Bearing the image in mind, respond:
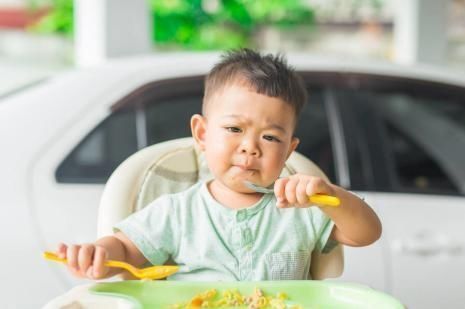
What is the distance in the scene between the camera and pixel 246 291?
1410 millimetres

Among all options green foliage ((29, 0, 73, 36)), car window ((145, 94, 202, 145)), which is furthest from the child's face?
green foliage ((29, 0, 73, 36))

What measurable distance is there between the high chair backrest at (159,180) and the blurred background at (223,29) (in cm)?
271

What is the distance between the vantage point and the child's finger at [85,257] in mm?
1339

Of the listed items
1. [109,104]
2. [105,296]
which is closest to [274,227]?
[105,296]

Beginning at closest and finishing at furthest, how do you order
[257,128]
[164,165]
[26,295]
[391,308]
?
[391,308] < [257,128] < [164,165] < [26,295]

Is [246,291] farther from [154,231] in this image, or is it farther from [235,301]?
[154,231]

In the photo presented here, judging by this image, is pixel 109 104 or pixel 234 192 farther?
pixel 109 104

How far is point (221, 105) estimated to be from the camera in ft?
4.90

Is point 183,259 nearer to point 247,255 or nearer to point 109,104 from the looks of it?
point 247,255

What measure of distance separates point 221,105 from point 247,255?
0.25 m

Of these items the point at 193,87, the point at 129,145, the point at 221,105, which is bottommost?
the point at 129,145

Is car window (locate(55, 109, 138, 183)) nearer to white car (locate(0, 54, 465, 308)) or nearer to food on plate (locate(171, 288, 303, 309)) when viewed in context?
white car (locate(0, 54, 465, 308))

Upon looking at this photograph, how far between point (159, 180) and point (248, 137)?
380 mm

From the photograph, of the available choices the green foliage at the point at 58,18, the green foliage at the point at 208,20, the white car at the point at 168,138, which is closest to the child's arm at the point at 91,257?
the white car at the point at 168,138
